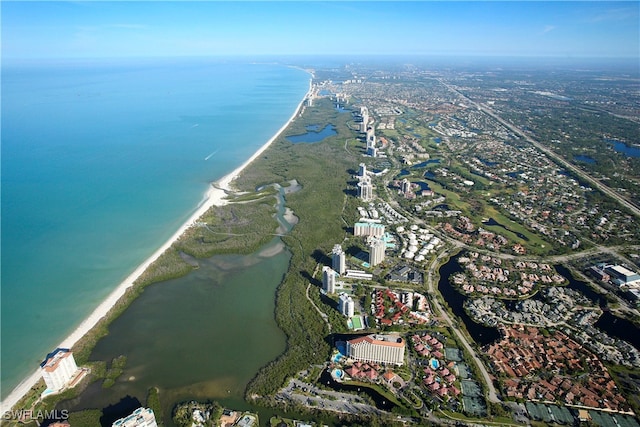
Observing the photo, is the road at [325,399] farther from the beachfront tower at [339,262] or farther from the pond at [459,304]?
the beachfront tower at [339,262]

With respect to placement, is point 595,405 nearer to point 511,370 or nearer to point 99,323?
point 511,370

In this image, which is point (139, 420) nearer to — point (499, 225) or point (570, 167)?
point (499, 225)

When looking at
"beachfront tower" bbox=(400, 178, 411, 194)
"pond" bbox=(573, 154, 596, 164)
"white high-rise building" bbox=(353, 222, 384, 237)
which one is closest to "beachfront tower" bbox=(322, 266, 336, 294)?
"white high-rise building" bbox=(353, 222, 384, 237)

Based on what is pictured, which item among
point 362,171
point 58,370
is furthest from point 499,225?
point 58,370

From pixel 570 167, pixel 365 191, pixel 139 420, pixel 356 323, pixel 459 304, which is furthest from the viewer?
pixel 570 167

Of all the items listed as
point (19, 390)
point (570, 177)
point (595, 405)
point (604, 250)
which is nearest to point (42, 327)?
point (19, 390)

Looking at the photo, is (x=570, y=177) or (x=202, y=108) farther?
(x=202, y=108)

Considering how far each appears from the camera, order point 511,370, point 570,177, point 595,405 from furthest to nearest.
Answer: point 570,177, point 511,370, point 595,405
